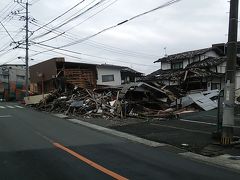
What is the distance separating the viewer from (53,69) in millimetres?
44656

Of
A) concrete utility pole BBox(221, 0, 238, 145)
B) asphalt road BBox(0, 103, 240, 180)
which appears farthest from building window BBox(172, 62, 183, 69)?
concrete utility pole BBox(221, 0, 238, 145)

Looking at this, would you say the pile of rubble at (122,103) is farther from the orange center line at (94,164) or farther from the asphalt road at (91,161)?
the orange center line at (94,164)

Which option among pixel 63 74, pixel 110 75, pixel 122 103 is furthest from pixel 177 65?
pixel 122 103

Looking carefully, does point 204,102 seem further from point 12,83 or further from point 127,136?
point 12,83

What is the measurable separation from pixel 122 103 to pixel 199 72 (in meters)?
13.4

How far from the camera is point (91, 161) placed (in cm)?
1058

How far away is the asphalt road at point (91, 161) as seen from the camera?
8.96 m

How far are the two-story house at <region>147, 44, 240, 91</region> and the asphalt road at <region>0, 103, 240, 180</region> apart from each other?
23457 mm

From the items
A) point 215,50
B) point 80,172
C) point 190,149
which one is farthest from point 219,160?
point 215,50

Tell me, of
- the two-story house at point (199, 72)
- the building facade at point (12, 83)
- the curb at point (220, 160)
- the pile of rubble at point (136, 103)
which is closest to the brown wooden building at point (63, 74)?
the two-story house at point (199, 72)

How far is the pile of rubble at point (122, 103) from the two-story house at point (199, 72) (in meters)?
5.92

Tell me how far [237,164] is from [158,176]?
10.2 ft

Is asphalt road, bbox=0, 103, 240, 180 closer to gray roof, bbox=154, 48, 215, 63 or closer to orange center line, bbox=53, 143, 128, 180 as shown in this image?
orange center line, bbox=53, 143, 128, 180

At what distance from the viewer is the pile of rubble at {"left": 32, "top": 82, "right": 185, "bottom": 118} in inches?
1061
